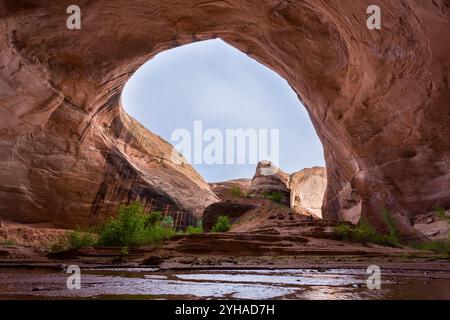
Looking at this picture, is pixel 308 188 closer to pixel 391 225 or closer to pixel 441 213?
pixel 391 225

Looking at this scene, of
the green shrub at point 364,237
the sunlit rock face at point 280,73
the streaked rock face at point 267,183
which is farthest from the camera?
the streaked rock face at point 267,183

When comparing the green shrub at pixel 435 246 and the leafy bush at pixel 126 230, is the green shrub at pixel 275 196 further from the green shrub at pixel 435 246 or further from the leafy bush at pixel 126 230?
the leafy bush at pixel 126 230

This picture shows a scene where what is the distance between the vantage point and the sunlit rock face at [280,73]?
8523 mm

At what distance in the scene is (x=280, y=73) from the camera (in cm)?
1466

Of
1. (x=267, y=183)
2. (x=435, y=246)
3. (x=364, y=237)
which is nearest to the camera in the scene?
(x=435, y=246)

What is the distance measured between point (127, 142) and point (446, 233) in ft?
58.2

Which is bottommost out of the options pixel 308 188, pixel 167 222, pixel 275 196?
pixel 167 222

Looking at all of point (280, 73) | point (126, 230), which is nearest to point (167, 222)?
point (280, 73)

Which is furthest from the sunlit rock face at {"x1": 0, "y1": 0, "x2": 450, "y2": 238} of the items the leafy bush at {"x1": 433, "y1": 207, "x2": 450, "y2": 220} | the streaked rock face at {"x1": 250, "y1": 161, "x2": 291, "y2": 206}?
the streaked rock face at {"x1": 250, "y1": 161, "x2": 291, "y2": 206}

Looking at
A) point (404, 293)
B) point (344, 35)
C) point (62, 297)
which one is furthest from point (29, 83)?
point (404, 293)

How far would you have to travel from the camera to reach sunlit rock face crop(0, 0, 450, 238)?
8.52 metres

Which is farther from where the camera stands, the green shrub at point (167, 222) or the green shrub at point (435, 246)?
the green shrub at point (167, 222)

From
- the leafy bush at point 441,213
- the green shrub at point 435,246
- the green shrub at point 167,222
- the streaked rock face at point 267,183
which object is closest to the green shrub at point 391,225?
→ the green shrub at point 435,246

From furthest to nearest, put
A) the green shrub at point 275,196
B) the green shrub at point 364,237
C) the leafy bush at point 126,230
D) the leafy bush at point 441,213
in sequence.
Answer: the green shrub at point 275,196 < the green shrub at point 364,237 < the leafy bush at point 441,213 < the leafy bush at point 126,230
